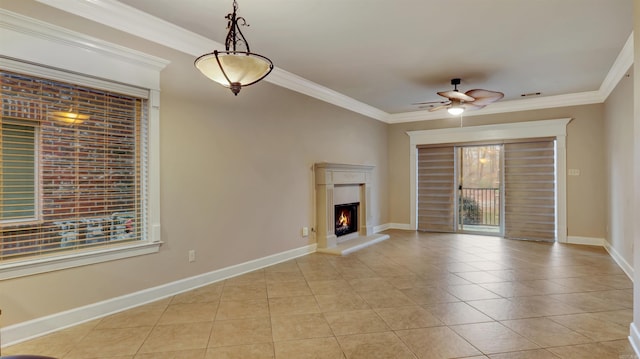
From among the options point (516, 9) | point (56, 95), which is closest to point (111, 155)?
point (56, 95)

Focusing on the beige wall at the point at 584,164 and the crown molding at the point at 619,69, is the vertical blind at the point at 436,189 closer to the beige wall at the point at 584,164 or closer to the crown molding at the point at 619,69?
the beige wall at the point at 584,164

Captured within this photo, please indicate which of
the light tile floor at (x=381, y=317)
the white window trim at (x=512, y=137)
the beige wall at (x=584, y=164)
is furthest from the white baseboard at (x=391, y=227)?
the beige wall at (x=584, y=164)

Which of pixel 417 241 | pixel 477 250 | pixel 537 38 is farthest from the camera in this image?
pixel 417 241

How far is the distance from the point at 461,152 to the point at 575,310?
484 cm

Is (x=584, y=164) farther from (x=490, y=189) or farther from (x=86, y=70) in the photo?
(x=86, y=70)

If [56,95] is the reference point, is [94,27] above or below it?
above

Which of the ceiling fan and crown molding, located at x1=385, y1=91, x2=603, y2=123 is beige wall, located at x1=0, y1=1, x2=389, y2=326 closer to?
the ceiling fan

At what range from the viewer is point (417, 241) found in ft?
21.5

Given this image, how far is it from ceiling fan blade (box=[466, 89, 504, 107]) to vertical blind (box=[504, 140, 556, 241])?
101 inches

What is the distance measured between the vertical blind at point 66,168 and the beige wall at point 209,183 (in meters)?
0.26

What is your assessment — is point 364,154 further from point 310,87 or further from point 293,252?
point 293,252

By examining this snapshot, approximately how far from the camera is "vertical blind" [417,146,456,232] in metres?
7.53

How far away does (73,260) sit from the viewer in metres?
2.84

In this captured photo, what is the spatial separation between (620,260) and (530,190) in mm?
2214
